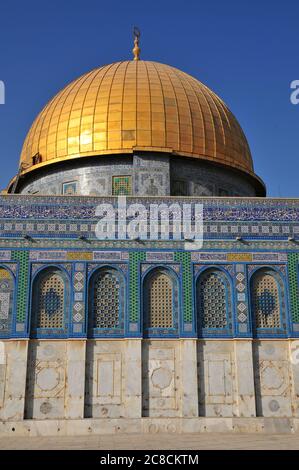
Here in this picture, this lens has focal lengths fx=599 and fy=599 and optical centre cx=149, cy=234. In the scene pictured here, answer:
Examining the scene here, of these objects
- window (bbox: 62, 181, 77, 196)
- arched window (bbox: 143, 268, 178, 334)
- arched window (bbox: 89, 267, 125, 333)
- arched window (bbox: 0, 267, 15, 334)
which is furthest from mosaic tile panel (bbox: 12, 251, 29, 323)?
window (bbox: 62, 181, 77, 196)

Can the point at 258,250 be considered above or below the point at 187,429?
above

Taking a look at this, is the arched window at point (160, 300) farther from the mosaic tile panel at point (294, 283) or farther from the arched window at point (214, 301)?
the mosaic tile panel at point (294, 283)

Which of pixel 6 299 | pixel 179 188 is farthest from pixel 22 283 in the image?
pixel 179 188

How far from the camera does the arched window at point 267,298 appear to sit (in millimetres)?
14492

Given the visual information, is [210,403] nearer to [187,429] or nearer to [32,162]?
[187,429]

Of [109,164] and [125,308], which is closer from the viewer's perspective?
[125,308]

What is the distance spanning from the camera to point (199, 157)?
1795cm

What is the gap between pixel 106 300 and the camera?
47.2 feet

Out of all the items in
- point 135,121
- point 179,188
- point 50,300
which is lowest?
point 50,300

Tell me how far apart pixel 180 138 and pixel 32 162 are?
4.76 m

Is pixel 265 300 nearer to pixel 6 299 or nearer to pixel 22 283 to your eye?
pixel 22 283

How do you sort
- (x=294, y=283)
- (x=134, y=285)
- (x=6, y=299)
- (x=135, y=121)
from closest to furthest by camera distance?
1. (x=6, y=299)
2. (x=134, y=285)
3. (x=294, y=283)
4. (x=135, y=121)

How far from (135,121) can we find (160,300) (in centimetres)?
614
